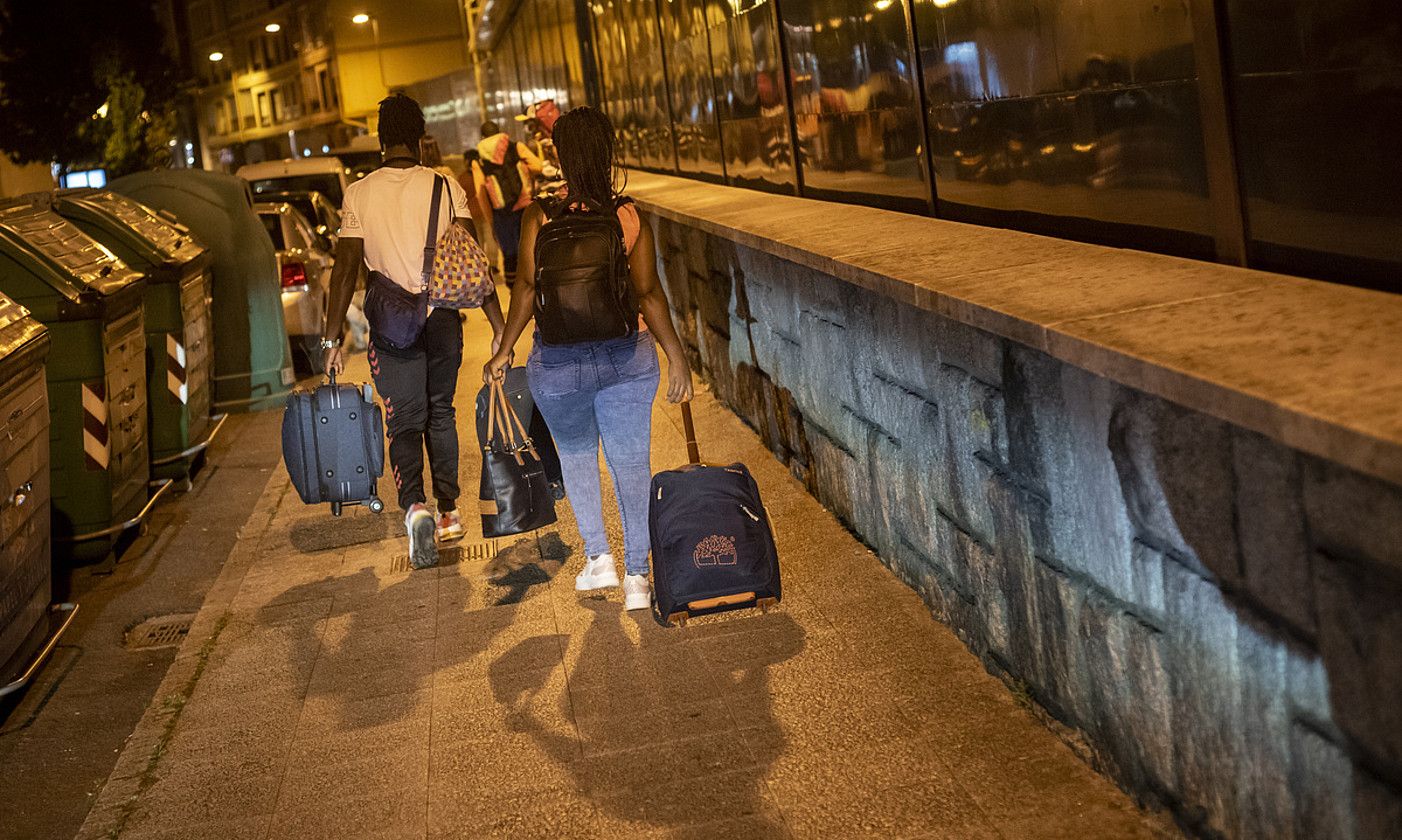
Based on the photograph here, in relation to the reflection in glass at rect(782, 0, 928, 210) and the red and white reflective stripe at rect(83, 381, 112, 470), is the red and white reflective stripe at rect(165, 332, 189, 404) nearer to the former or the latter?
the red and white reflective stripe at rect(83, 381, 112, 470)

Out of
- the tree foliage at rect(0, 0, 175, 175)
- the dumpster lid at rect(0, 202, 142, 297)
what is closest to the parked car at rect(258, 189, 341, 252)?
the dumpster lid at rect(0, 202, 142, 297)

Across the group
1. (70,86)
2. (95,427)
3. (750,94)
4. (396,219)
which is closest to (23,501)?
(95,427)

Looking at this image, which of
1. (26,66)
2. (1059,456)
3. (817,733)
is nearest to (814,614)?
(817,733)

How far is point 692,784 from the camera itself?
416 centimetres

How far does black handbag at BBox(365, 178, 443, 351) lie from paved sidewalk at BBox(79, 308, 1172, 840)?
41.2 inches

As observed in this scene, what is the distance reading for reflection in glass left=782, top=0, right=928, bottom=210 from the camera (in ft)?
22.4

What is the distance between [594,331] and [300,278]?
844cm

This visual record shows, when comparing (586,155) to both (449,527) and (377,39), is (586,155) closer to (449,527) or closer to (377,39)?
(449,527)

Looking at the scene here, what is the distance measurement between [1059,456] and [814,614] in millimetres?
1768

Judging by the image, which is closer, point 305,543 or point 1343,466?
point 1343,466

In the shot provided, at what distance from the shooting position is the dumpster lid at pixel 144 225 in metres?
9.75

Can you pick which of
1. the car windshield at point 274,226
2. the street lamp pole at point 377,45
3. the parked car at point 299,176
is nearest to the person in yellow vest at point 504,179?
the car windshield at point 274,226

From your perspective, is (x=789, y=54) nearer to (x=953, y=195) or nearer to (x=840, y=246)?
(x=953, y=195)

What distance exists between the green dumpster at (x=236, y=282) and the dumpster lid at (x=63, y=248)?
2.40 meters
